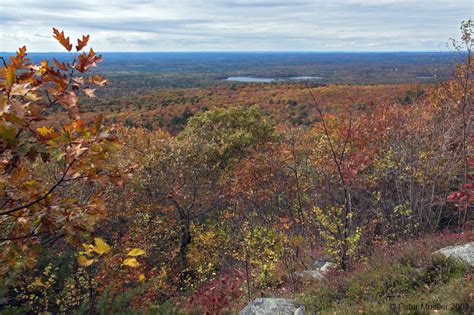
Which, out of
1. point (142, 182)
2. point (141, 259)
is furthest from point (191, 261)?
point (142, 182)

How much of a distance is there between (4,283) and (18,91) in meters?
1.88

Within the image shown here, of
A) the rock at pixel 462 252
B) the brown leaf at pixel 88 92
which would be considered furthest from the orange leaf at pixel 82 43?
the rock at pixel 462 252

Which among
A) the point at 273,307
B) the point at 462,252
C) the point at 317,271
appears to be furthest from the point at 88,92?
the point at 317,271

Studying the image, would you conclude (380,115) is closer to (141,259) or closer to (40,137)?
(141,259)

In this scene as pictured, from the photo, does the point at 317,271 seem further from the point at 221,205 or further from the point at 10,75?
the point at 221,205

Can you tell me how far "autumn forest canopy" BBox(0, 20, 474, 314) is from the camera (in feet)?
8.83

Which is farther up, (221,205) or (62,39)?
(62,39)

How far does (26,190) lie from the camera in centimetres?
284

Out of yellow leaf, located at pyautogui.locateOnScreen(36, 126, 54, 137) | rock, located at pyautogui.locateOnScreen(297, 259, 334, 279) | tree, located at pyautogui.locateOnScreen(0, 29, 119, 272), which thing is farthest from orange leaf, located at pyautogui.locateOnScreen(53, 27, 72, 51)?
rock, located at pyautogui.locateOnScreen(297, 259, 334, 279)

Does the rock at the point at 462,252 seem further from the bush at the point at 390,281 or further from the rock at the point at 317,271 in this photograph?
the rock at the point at 317,271

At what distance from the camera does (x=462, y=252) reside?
690 cm

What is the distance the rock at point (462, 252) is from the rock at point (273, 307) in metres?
2.86

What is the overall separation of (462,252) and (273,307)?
353 cm

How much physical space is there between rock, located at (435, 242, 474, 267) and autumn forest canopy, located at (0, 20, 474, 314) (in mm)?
299
